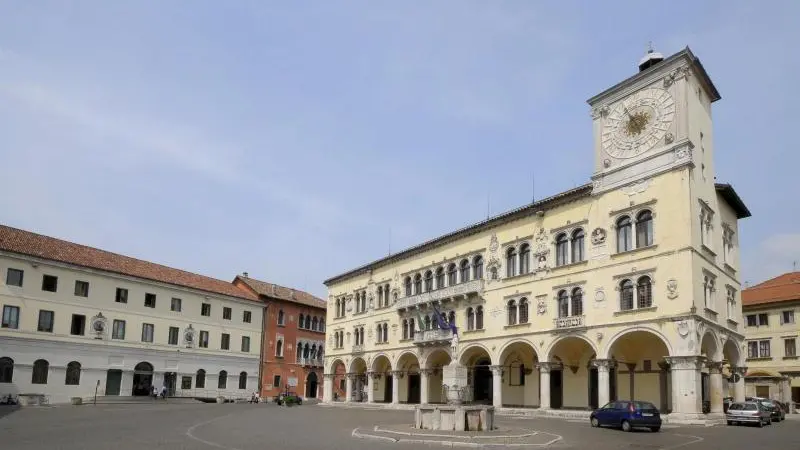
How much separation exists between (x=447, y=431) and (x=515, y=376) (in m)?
21.8

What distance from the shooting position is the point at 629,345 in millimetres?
33656

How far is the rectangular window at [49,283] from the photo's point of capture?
4622 centimetres

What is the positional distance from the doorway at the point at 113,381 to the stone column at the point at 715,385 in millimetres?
41693

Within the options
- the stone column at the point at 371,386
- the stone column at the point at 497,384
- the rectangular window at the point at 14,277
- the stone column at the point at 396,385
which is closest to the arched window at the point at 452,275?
the stone column at the point at 497,384

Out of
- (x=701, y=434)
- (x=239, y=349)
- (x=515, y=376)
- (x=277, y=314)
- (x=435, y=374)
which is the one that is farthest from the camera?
(x=277, y=314)

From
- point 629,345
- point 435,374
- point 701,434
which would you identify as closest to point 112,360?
point 435,374

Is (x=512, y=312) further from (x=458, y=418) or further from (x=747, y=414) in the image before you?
(x=458, y=418)

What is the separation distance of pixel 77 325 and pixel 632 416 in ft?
132

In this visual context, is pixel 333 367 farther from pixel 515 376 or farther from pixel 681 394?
pixel 681 394

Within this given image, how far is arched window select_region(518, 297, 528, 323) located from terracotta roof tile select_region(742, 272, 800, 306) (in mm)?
24782

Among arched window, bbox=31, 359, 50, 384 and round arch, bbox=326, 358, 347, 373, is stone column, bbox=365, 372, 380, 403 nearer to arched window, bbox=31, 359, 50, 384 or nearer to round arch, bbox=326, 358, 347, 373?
round arch, bbox=326, 358, 347, 373

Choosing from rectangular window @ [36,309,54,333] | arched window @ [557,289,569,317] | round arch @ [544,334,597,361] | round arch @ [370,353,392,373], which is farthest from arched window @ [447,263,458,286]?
rectangular window @ [36,309,54,333]

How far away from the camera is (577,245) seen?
34844 millimetres

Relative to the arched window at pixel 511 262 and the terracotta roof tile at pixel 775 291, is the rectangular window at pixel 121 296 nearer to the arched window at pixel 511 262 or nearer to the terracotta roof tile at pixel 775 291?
the arched window at pixel 511 262
